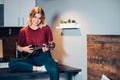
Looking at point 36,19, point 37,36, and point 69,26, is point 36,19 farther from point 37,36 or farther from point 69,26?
point 69,26

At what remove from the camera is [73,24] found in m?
3.54

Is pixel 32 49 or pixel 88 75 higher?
pixel 32 49

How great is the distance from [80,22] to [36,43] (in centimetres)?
68

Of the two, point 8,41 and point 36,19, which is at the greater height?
point 36,19

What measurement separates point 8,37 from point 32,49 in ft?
4.65

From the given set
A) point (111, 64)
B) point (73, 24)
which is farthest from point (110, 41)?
point (73, 24)

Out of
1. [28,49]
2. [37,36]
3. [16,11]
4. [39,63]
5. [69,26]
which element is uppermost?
[16,11]

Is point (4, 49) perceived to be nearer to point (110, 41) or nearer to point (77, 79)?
point (77, 79)

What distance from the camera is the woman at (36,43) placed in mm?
3238

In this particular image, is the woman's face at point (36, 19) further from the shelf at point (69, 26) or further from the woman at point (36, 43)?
the shelf at point (69, 26)

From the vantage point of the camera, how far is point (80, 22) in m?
3.49

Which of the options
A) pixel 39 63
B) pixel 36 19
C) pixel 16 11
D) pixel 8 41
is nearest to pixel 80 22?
pixel 36 19

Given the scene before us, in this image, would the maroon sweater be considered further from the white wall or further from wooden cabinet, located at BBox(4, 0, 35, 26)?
wooden cabinet, located at BBox(4, 0, 35, 26)

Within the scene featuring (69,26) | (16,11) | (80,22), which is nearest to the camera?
(80,22)
